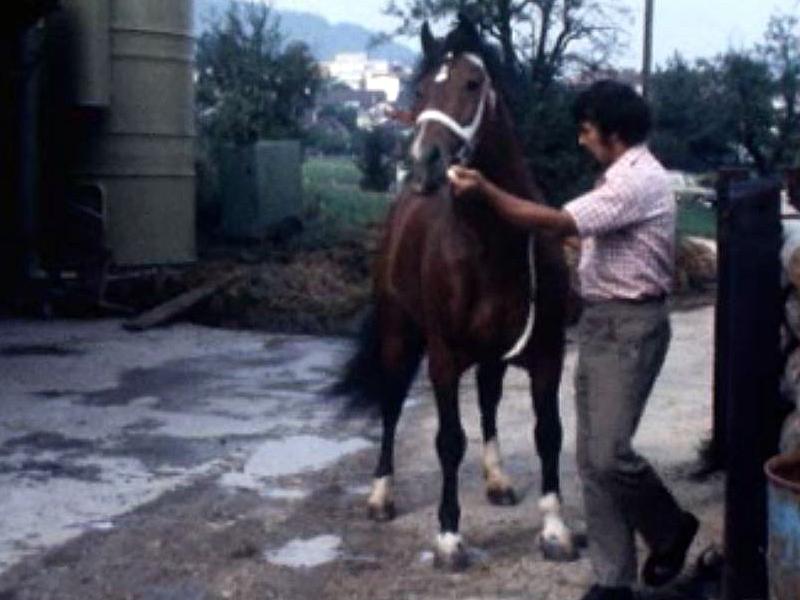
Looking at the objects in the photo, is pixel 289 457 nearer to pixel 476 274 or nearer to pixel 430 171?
pixel 476 274

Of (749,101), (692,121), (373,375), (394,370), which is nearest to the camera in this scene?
(394,370)

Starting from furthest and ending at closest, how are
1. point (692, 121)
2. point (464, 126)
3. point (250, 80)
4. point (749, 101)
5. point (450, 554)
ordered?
1. point (692, 121)
2. point (749, 101)
3. point (250, 80)
4. point (450, 554)
5. point (464, 126)

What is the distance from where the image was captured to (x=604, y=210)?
5.24m

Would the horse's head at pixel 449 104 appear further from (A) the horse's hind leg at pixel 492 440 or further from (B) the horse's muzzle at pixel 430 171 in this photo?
(A) the horse's hind leg at pixel 492 440

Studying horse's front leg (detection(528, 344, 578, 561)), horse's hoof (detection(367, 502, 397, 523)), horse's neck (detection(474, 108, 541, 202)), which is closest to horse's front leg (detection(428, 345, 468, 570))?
horse's front leg (detection(528, 344, 578, 561))

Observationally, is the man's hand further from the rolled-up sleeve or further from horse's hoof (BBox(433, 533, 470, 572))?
horse's hoof (BBox(433, 533, 470, 572))

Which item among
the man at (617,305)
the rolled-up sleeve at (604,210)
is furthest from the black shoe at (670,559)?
the rolled-up sleeve at (604,210)

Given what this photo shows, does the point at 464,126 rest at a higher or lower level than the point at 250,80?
lower

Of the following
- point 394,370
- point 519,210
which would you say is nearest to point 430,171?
point 519,210

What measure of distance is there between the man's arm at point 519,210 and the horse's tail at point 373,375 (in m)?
2.20

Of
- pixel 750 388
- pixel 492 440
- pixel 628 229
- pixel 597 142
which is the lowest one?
pixel 492 440

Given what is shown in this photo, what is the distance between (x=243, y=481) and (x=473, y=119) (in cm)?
258

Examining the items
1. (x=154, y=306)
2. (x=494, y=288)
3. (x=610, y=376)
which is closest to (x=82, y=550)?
(x=494, y=288)

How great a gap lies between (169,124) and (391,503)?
860cm
